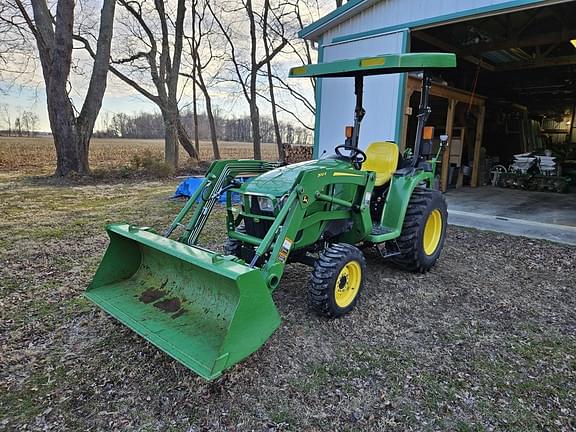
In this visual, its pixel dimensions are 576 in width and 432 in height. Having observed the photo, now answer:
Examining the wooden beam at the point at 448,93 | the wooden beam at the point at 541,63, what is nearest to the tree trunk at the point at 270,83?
the wooden beam at the point at 448,93

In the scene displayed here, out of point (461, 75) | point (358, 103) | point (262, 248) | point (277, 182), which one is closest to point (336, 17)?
point (358, 103)

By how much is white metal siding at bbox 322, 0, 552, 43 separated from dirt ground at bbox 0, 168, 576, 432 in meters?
4.32

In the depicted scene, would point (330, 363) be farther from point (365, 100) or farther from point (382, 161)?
point (365, 100)

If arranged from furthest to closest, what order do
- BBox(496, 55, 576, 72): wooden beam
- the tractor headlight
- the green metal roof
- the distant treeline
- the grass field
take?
the distant treeline < BBox(496, 55, 576, 72): wooden beam < the green metal roof < the tractor headlight < the grass field

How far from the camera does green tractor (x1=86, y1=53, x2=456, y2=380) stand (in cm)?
225

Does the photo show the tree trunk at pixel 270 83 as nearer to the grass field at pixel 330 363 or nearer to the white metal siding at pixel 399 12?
the white metal siding at pixel 399 12

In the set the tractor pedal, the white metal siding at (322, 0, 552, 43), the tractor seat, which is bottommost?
the tractor pedal

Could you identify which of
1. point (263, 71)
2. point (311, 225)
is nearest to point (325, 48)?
point (311, 225)

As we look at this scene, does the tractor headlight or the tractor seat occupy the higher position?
the tractor seat

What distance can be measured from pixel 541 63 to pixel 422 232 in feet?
27.6

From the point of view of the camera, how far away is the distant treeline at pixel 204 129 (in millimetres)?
20328

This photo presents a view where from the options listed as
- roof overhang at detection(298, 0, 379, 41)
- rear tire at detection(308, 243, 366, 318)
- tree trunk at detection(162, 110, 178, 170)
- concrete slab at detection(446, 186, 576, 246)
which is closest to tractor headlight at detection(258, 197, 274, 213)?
rear tire at detection(308, 243, 366, 318)

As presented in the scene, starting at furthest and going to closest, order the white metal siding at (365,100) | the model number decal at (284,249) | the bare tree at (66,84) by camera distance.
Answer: the bare tree at (66,84) < the white metal siding at (365,100) < the model number decal at (284,249)

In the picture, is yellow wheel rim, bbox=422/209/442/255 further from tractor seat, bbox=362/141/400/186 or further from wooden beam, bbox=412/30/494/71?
wooden beam, bbox=412/30/494/71
